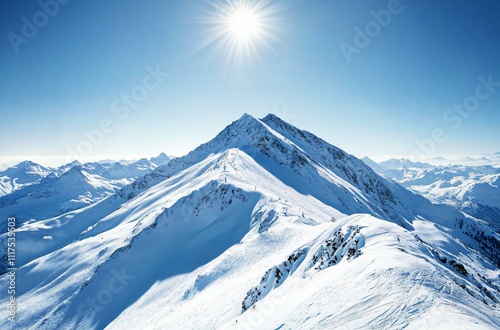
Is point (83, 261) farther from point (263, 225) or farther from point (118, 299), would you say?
point (263, 225)

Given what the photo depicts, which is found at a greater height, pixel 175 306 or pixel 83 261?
pixel 83 261

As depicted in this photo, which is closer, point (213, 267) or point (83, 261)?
point (213, 267)

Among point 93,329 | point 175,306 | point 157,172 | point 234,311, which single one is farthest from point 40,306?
point 157,172

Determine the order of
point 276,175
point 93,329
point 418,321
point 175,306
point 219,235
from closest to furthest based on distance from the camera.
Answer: point 418,321 < point 175,306 < point 93,329 < point 219,235 < point 276,175

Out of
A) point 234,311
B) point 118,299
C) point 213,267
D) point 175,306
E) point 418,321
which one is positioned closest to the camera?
point 418,321

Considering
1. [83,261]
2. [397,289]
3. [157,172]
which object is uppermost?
[157,172]

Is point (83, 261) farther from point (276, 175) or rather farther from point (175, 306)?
point (276, 175)

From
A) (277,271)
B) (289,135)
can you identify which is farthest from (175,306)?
(289,135)
